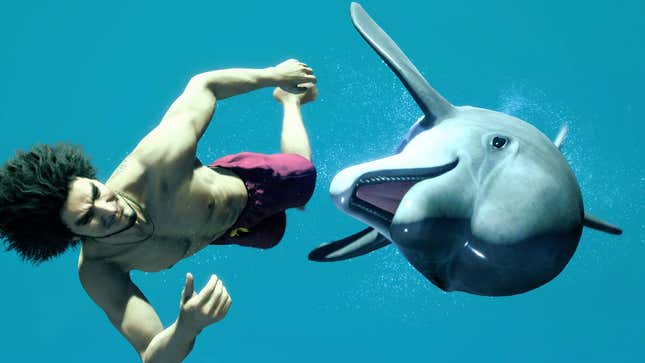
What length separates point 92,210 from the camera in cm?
308

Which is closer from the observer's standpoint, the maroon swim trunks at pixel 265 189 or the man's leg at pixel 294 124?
the maroon swim trunks at pixel 265 189

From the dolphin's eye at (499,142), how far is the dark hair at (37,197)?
1582 millimetres

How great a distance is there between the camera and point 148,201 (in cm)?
329

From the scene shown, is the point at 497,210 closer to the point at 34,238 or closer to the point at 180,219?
the point at 180,219

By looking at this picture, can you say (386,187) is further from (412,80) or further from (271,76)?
(271,76)

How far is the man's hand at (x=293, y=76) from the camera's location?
3992 mm

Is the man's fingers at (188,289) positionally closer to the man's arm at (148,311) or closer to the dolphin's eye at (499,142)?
the man's arm at (148,311)

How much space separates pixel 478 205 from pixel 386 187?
46 cm

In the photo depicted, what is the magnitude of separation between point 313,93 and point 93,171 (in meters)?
1.45

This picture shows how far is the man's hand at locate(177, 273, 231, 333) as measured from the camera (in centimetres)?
297

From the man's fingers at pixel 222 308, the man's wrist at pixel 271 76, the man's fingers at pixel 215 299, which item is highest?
the man's wrist at pixel 271 76

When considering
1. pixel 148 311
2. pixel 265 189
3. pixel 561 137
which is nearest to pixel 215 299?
pixel 148 311

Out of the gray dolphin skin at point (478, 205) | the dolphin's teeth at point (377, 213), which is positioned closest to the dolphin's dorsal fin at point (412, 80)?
the gray dolphin skin at point (478, 205)

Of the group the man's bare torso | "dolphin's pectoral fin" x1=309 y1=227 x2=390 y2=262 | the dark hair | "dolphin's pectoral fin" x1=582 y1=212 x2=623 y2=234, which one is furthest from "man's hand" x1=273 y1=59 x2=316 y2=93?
"dolphin's pectoral fin" x1=582 y1=212 x2=623 y2=234
